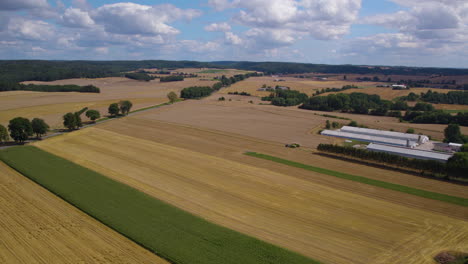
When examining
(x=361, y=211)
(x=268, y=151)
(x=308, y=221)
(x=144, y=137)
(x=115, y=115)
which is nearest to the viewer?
(x=308, y=221)

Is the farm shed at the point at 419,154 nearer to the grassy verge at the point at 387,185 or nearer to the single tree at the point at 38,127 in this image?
the grassy verge at the point at 387,185

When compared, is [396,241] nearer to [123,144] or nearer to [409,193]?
[409,193]

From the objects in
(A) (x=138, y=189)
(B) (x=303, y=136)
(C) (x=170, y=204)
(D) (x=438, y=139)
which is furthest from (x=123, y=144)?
(D) (x=438, y=139)

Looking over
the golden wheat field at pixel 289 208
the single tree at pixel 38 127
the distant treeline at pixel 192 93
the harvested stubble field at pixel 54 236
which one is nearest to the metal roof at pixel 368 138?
the golden wheat field at pixel 289 208

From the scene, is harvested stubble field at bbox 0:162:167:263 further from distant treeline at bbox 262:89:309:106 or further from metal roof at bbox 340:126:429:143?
distant treeline at bbox 262:89:309:106

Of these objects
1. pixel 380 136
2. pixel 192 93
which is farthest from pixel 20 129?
pixel 192 93

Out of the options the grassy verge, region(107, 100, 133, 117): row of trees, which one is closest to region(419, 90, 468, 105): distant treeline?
the grassy verge
